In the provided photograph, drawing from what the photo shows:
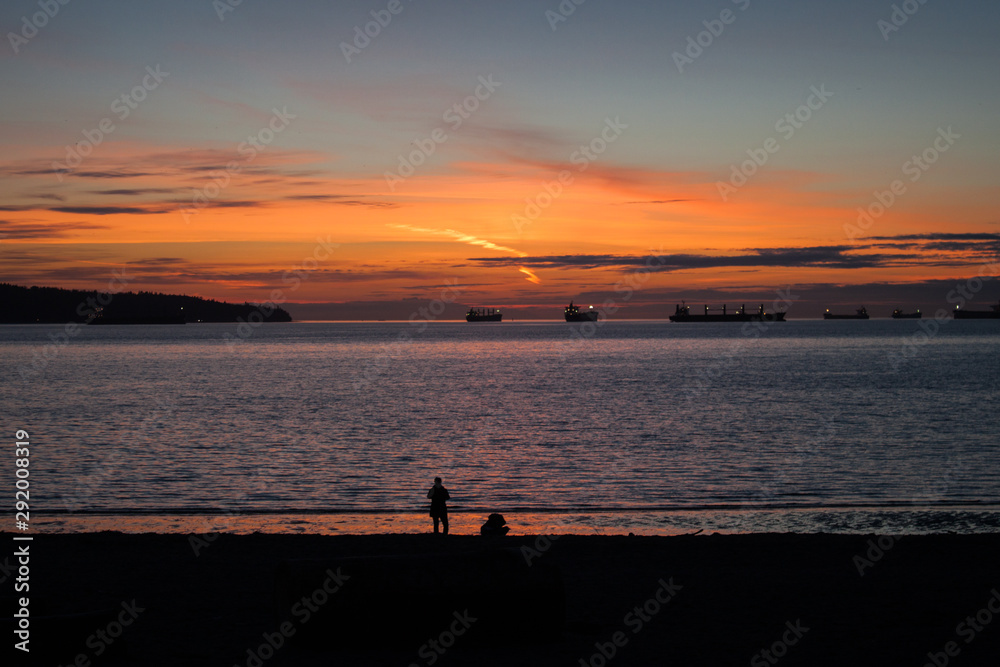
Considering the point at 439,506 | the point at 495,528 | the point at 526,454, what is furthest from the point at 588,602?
the point at 526,454

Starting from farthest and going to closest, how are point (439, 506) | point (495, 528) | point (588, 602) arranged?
1. point (439, 506)
2. point (495, 528)
3. point (588, 602)

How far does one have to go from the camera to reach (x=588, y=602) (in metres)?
12.8

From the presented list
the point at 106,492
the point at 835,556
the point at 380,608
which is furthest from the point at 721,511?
the point at 106,492

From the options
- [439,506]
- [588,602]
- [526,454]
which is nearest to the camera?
[588,602]

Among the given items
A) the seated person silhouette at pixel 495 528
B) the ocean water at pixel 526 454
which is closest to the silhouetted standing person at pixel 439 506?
the seated person silhouette at pixel 495 528

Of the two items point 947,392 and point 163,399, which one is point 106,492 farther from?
point 947,392

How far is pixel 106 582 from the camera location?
14.2 m

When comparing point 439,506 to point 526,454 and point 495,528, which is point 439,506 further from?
point 526,454

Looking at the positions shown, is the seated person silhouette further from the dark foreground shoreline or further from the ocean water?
the ocean water

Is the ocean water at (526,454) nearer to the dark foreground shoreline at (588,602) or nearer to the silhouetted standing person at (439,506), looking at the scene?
the silhouetted standing person at (439,506)

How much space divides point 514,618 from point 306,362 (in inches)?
5041

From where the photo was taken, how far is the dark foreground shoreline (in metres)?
9.55

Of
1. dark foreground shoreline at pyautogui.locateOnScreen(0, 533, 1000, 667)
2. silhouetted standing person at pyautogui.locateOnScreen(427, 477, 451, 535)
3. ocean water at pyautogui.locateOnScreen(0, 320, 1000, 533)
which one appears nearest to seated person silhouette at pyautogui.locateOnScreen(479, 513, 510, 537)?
dark foreground shoreline at pyautogui.locateOnScreen(0, 533, 1000, 667)

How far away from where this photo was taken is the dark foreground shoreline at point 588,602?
31.3 feet
